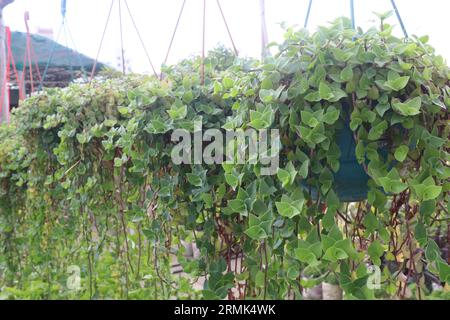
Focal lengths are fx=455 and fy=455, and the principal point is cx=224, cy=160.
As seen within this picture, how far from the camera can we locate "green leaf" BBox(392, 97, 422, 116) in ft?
2.08

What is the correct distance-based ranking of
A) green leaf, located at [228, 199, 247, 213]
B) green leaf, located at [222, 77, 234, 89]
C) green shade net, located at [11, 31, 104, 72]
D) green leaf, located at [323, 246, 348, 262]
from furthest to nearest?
green shade net, located at [11, 31, 104, 72] → green leaf, located at [222, 77, 234, 89] → green leaf, located at [228, 199, 247, 213] → green leaf, located at [323, 246, 348, 262]

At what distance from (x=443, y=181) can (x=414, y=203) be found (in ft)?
0.18

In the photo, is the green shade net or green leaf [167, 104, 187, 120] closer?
green leaf [167, 104, 187, 120]

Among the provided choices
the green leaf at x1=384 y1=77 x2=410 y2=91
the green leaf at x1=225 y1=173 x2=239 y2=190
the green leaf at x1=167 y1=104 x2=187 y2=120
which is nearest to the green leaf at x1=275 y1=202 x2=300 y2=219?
the green leaf at x1=225 y1=173 x2=239 y2=190

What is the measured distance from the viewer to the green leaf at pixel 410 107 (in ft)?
2.08

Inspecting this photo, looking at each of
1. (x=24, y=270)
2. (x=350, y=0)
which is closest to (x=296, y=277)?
(x=350, y=0)

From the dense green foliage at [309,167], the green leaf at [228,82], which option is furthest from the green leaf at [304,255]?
the green leaf at [228,82]

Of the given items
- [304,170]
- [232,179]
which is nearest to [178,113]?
[232,179]

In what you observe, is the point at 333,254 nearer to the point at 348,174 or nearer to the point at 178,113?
the point at 348,174

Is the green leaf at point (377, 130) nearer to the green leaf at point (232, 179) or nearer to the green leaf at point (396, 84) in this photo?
the green leaf at point (396, 84)

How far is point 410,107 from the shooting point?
638 millimetres

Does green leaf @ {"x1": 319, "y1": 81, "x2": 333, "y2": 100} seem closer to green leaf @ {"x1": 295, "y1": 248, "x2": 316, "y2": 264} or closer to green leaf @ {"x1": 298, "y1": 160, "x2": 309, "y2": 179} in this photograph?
green leaf @ {"x1": 298, "y1": 160, "x2": 309, "y2": 179}

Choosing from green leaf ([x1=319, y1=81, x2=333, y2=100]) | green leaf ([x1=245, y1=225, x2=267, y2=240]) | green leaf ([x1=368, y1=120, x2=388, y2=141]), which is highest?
green leaf ([x1=319, y1=81, x2=333, y2=100])

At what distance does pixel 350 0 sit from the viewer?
0.84 m
